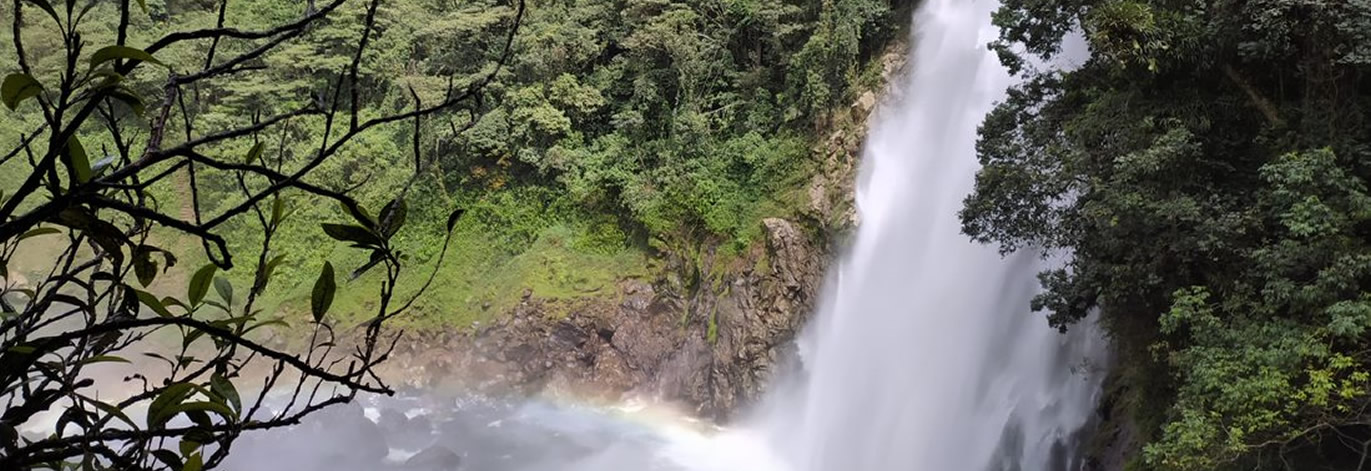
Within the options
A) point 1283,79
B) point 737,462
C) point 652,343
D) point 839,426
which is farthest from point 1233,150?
point 652,343

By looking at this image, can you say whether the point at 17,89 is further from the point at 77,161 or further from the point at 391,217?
the point at 391,217

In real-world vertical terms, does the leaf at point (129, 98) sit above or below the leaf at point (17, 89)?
above

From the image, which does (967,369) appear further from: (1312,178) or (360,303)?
(360,303)

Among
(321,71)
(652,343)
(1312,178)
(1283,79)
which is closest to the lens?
(1312,178)

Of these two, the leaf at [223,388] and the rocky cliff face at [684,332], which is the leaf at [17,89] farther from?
the rocky cliff face at [684,332]

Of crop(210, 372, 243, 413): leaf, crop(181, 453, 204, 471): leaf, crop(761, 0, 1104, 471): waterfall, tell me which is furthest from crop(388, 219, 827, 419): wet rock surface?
crop(181, 453, 204, 471): leaf

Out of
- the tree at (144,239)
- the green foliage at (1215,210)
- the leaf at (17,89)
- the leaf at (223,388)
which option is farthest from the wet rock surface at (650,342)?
the leaf at (17,89)
